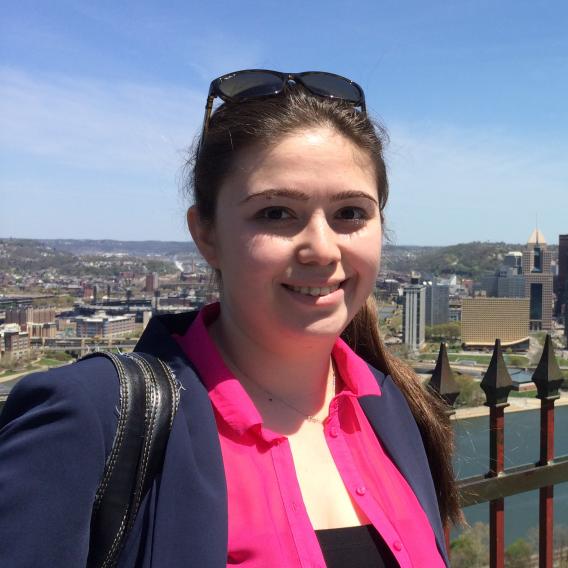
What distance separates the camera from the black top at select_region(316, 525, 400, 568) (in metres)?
0.85

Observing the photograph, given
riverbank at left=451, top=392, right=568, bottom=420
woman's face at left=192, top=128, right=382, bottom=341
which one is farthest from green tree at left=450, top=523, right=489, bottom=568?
woman's face at left=192, top=128, right=382, bottom=341

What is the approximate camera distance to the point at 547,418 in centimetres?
170

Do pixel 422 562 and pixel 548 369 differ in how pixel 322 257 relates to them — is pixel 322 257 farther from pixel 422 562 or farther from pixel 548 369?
pixel 548 369

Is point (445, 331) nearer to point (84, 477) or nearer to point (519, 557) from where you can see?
point (519, 557)

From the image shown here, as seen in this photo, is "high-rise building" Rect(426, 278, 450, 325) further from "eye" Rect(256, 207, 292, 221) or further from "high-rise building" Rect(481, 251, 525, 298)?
"eye" Rect(256, 207, 292, 221)

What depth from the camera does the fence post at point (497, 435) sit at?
1604 millimetres

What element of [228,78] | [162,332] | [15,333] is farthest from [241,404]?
[15,333]

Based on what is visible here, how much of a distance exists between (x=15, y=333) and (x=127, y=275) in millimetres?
28907

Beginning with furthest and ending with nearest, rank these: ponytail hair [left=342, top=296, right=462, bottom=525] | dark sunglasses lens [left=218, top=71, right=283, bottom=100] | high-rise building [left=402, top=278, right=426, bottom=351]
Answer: high-rise building [left=402, top=278, right=426, bottom=351] < ponytail hair [left=342, top=296, right=462, bottom=525] < dark sunglasses lens [left=218, top=71, right=283, bottom=100]

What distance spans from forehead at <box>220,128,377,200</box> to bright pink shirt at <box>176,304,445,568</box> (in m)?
0.25

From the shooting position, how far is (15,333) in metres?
17.7

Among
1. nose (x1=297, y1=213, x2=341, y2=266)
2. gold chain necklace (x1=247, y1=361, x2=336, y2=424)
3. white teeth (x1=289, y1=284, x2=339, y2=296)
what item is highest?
nose (x1=297, y1=213, x2=341, y2=266)

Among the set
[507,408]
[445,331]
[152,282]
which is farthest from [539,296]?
[507,408]

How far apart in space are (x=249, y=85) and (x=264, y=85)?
24mm
